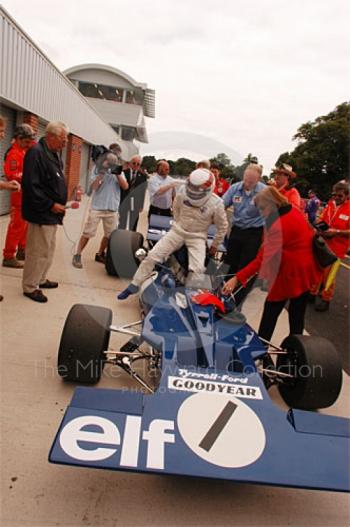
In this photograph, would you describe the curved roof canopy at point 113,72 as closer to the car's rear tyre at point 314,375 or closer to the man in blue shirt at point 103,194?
the man in blue shirt at point 103,194

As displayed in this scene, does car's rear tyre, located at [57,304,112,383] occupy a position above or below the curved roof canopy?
below

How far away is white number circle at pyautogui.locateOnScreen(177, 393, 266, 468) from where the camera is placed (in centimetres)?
204

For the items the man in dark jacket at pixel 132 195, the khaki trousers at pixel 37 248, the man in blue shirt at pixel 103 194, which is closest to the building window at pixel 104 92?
the man in dark jacket at pixel 132 195

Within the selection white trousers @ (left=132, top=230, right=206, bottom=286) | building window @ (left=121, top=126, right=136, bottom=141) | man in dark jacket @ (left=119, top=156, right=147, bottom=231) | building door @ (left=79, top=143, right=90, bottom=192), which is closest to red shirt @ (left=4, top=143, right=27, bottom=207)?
white trousers @ (left=132, top=230, right=206, bottom=286)

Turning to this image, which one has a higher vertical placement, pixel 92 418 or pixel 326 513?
pixel 92 418

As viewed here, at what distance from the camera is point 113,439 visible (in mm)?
2037

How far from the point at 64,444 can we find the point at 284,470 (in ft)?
3.52

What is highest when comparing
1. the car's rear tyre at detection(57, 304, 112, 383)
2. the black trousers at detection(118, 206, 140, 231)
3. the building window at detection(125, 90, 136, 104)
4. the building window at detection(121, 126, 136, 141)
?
the building window at detection(125, 90, 136, 104)

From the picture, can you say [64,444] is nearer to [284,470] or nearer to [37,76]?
[284,470]

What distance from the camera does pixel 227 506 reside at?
2219 mm

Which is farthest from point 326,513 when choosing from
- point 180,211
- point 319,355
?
point 180,211

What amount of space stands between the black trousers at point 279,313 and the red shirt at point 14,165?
11.4ft

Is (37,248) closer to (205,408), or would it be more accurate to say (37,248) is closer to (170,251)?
(170,251)

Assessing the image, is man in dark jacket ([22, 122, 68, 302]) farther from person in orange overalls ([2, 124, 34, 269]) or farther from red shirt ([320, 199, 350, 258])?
red shirt ([320, 199, 350, 258])
